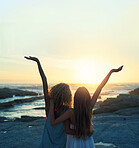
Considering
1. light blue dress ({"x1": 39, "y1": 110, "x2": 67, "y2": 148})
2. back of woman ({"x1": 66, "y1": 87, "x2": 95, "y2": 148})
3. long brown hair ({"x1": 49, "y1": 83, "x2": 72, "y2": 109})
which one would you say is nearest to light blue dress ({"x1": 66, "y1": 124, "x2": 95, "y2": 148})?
back of woman ({"x1": 66, "y1": 87, "x2": 95, "y2": 148})

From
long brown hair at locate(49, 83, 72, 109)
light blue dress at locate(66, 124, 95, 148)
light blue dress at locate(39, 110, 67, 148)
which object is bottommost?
light blue dress at locate(66, 124, 95, 148)

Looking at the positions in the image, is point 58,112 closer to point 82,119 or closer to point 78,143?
point 82,119

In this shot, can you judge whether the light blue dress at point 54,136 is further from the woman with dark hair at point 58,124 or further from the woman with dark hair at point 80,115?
the woman with dark hair at point 80,115

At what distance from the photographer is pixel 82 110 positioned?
2961 millimetres

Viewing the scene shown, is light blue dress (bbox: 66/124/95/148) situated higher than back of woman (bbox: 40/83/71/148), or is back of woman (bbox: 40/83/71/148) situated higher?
back of woman (bbox: 40/83/71/148)

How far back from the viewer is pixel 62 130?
306cm

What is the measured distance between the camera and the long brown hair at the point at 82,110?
2.96 m

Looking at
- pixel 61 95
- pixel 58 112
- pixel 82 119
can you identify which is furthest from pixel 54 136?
pixel 61 95

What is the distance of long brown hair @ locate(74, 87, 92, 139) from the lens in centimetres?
296

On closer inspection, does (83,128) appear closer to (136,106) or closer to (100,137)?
(100,137)

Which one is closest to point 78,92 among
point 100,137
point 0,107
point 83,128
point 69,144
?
point 83,128

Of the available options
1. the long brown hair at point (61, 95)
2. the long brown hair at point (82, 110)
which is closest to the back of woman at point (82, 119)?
the long brown hair at point (82, 110)

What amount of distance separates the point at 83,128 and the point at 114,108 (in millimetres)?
14462

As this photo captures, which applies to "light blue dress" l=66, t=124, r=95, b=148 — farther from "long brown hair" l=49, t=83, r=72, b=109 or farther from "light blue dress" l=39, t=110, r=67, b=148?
"long brown hair" l=49, t=83, r=72, b=109
